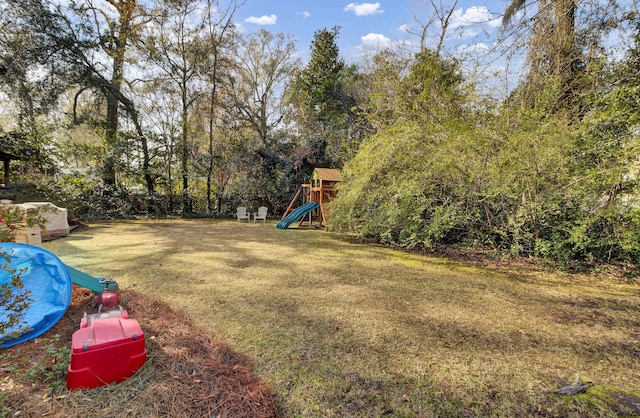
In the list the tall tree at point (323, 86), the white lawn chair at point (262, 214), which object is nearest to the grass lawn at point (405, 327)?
the white lawn chair at point (262, 214)

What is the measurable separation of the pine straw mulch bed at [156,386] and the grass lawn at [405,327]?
0.18 m

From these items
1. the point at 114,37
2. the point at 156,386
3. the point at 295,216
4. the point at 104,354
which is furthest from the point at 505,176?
the point at 114,37

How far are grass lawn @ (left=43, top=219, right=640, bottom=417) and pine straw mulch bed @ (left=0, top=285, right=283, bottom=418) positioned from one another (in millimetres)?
185

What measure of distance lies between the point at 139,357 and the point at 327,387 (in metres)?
1.14

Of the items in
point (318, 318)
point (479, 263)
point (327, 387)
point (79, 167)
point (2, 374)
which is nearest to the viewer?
point (2, 374)

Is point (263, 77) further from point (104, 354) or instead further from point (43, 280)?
point (104, 354)

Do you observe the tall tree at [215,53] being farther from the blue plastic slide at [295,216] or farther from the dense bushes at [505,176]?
the dense bushes at [505,176]

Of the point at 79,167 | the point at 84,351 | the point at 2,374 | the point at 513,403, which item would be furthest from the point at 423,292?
the point at 79,167

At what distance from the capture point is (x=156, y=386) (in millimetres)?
1660

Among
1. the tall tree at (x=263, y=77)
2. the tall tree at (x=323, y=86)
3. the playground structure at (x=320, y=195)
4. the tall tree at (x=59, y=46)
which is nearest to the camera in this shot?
the tall tree at (x=59, y=46)

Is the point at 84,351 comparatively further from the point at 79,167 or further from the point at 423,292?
Result: the point at 79,167

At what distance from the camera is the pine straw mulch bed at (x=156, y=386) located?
150cm

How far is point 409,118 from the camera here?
228 inches

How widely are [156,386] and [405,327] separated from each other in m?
1.98
